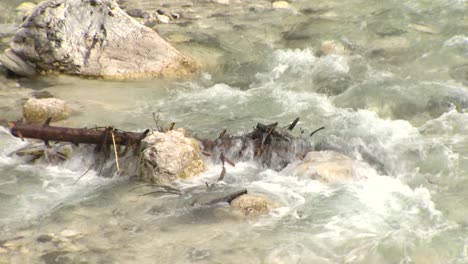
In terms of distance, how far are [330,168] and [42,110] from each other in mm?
3478

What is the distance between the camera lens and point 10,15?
11.0m

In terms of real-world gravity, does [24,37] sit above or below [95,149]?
above

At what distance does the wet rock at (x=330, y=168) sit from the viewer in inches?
201

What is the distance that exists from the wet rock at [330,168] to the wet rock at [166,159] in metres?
0.95

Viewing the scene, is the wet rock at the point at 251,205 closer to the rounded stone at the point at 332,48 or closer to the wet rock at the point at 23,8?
the rounded stone at the point at 332,48

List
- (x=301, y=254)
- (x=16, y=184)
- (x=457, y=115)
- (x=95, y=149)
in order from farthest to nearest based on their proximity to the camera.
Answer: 1. (x=457, y=115)
2. (x=95, y=149)
3. (x=16, y=184)
4. (x=301, y=254)

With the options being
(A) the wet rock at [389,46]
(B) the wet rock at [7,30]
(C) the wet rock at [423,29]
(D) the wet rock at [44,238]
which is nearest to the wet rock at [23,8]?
(B) the wet rock at [7,30]

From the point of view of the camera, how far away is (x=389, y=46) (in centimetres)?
832

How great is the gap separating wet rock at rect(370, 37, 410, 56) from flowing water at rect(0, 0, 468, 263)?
1.2 inches

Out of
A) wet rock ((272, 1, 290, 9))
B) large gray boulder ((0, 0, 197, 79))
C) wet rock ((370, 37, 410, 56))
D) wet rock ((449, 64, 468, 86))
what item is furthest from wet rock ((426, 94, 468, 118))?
wet rock ((272, 1, 290, 9))

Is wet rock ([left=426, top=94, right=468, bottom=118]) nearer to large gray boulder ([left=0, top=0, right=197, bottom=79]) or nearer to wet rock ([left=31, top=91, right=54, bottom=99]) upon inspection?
large gray boulder ([left=0, top=0, right=197, bottom=79])

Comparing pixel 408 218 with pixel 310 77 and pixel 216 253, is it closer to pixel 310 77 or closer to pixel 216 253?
pixel 216 253

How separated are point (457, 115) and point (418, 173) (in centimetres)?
149

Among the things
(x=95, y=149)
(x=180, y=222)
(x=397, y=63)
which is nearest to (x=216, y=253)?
(x=180, y=222)
